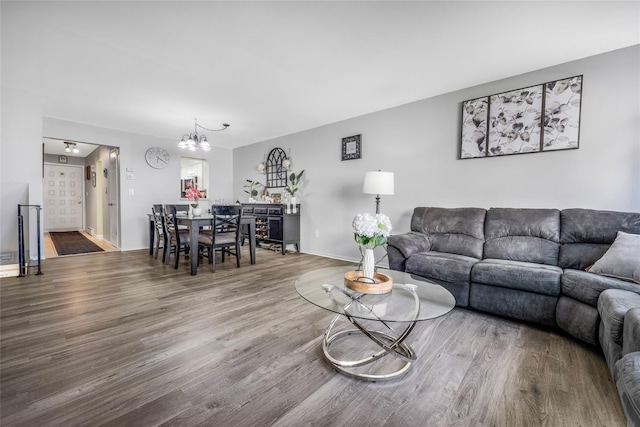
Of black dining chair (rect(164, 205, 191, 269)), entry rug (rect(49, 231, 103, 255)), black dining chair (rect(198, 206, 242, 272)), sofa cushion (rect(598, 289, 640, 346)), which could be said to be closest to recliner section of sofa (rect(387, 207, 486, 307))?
sofa cushion (rect(598, 289, 640, 346))

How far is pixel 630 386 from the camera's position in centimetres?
90

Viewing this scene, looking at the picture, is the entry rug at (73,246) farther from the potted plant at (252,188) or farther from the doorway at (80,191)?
the potted plant at (252,188)

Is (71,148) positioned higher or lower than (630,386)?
higher

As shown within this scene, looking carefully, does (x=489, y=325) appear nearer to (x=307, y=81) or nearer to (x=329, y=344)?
(x=329, y=344)

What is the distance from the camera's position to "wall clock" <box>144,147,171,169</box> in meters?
5.53

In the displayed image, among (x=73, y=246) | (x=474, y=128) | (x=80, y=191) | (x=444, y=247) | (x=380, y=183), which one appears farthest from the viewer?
(x=80, y=191)

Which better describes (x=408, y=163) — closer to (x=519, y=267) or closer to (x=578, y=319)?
(x=519, y=267)

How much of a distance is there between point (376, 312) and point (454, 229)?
6.47 ft

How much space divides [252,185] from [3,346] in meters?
4.66

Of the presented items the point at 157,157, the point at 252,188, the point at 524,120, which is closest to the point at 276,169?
the point at 252,188

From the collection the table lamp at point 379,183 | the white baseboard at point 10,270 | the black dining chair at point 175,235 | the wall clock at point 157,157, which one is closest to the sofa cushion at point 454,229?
the table lamp at point 379,183

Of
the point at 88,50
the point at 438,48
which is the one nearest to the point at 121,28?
the point at 88,50

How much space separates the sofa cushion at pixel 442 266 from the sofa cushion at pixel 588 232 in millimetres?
749

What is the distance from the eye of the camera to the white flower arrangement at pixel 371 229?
1.76 metres
